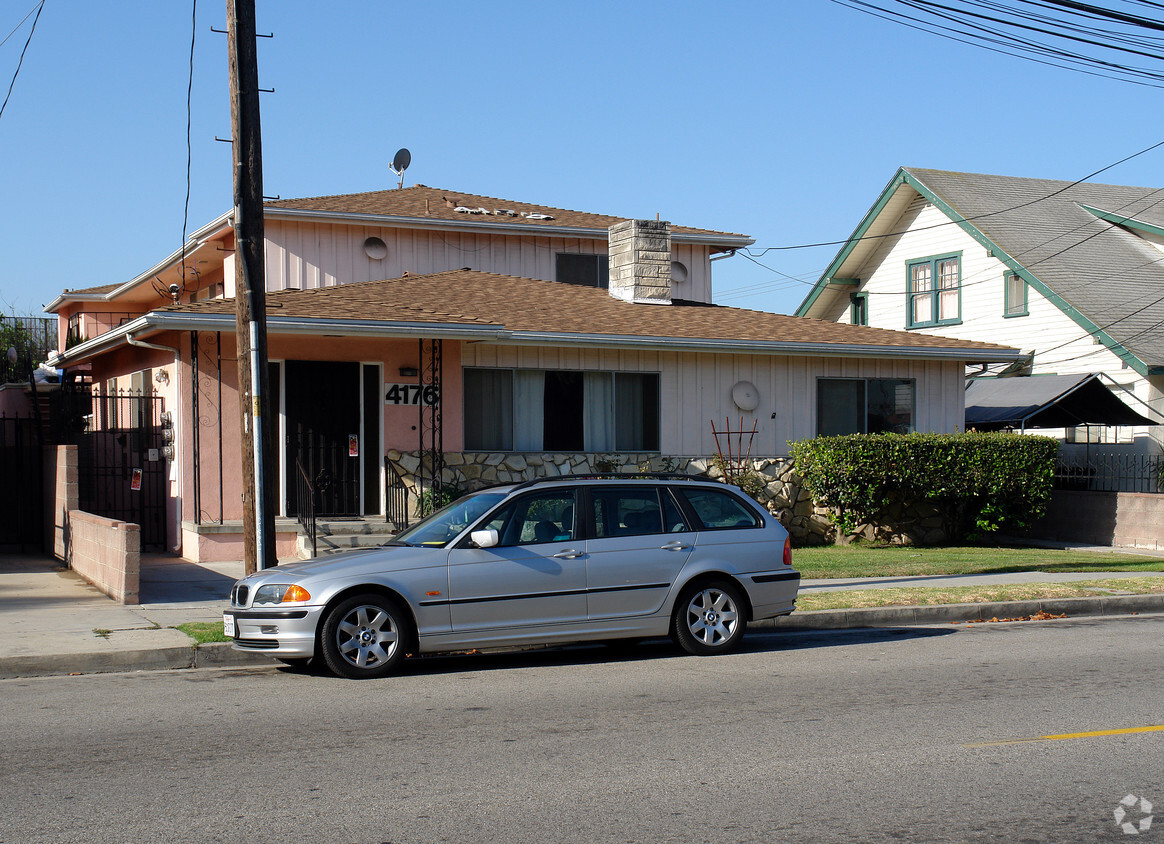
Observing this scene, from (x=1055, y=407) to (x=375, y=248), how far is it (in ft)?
44.6

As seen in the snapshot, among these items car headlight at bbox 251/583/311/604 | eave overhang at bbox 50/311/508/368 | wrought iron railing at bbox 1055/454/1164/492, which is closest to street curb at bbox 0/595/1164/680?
car headlight at bbox 251/583/311/604

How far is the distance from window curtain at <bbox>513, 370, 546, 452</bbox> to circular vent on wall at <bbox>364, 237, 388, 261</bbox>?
5.02 metres

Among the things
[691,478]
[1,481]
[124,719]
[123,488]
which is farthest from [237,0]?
[1,481]

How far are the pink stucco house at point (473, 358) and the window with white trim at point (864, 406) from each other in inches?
1.4

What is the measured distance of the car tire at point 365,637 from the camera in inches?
360

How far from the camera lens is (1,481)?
20.0 meters

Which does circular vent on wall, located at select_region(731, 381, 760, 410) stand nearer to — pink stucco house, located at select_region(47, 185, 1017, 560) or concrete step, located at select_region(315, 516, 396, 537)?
pink stucco house, located at select_region(47, 185, 1017, 560)

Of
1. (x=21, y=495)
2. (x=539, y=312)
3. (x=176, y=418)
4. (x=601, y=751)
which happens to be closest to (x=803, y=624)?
(x=601, y=751)

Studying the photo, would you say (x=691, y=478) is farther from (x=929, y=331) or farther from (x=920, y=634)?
(x=929, y=331)

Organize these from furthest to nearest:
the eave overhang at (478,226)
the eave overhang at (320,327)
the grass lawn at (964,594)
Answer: the eave overhang at (478,226) < the eave overhang at (320,327) < the grass lawn at (964,594)

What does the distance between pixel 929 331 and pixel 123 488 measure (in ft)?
64.6

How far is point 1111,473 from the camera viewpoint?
21.9 meters

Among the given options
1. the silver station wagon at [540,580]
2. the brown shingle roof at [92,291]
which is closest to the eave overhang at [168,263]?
the brown shingle roof at [92,291]

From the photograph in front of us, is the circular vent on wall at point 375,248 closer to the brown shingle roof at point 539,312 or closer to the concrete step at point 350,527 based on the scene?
the brown shingle roof at point 539,312
